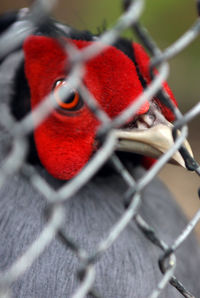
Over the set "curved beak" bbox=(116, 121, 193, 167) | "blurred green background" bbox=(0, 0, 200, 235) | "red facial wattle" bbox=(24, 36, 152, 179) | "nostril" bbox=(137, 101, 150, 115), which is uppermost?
"red facial wattle" bbox=(24, 36, 152, 179)

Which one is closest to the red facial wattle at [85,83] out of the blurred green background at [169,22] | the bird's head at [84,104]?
the bird's head at [84,104]

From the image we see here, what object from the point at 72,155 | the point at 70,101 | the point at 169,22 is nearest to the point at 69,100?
the point at 70,101

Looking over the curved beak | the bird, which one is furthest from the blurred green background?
the curved beak

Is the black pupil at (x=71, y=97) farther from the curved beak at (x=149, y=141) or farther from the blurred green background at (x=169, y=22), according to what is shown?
the blurred green background at (x=169, y=22)

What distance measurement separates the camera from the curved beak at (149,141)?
1.00 metres

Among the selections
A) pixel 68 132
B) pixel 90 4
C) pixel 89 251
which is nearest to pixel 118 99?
pixel 68 132

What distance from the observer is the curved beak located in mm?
996

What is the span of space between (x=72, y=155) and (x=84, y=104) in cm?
13

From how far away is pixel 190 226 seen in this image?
819 millimetres

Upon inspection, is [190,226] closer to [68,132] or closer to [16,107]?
[68,132]

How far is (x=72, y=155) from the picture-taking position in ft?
3.74

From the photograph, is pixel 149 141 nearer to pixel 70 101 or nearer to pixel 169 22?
pixel 70 101

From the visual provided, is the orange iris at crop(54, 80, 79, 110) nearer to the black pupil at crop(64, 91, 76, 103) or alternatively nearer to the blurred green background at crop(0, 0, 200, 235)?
the black pupil at crop(64, 91, 76, 103)

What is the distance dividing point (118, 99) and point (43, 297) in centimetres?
48
